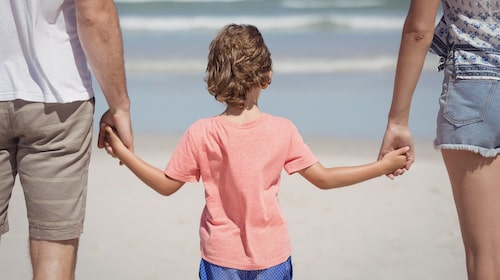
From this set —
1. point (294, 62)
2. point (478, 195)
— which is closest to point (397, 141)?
point (478, 195)

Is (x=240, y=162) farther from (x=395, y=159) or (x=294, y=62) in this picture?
(x=294, y=62)

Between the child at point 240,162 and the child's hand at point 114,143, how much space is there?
0.29 metres

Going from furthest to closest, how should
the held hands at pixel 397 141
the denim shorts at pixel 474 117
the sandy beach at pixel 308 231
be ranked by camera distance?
1. the sandy beach at pixel 308 231
2. the held hands at pixel 397 141
3. the denim shorts at pixel 474 117

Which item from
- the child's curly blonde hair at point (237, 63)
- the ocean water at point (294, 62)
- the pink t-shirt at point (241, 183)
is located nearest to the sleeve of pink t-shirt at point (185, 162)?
the pink t-shirt at point (241, 183)

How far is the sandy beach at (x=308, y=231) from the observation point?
15.7 feet

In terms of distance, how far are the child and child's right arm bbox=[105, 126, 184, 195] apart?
0.08m

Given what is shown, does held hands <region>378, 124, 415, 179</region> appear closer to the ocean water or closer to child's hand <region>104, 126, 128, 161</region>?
child's hand <region>104, 126, 128, 161</region>

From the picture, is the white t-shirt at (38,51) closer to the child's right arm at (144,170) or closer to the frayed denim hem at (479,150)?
the child's right arm at (144,170)

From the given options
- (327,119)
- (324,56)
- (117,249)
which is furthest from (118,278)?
(324,56)

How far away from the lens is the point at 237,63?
2973mm

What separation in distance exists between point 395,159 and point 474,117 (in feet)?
1.61

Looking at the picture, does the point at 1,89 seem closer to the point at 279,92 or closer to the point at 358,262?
the point at 358,262

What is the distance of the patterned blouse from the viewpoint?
2.96 meters

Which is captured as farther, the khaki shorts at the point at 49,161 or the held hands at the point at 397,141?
the held hands at the point at 397,141
